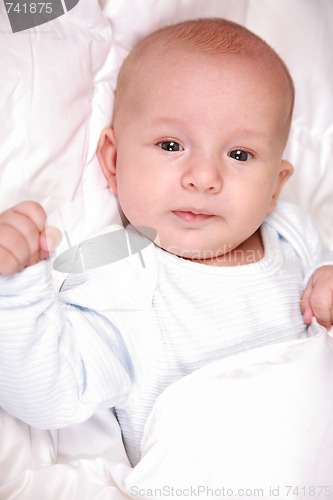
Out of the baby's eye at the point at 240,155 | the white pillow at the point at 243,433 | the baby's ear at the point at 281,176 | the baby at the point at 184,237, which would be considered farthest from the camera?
the baby's ear at the point at 281,176

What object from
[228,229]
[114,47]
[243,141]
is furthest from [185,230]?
[114,47]

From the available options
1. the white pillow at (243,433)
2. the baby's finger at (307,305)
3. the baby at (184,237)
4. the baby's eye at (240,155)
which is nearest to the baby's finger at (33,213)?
the baby at (184,237)

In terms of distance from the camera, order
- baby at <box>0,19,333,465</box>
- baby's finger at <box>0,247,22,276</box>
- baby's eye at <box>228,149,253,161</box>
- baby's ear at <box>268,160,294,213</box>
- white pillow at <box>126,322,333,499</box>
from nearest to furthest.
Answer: baby's finger at <box>0,247,22,276</box>, white pillow at <box>126,322,333,499</box>, baby at <box>0,19,333,465</box>, baby's eye at <box>228,149,253,161</box>, baby's ear at <box>268,160,294,213</box>

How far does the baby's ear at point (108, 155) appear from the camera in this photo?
1106mm

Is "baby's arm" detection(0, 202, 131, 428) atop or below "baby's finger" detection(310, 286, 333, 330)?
atop

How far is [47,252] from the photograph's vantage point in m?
0.71

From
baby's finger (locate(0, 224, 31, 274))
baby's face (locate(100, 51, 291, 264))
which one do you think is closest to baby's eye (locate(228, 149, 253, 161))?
baby's face (locate(100, 51, 291, 264))

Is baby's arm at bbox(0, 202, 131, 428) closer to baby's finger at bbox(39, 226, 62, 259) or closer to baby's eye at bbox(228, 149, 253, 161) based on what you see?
baby's finger at bbox(39, 226, 62, 259)

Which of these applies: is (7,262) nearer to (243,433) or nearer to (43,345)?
(43,345)

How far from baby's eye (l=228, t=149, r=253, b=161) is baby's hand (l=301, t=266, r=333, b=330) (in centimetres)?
28

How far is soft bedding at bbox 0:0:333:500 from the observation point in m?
0.81

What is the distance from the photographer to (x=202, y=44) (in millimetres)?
1040

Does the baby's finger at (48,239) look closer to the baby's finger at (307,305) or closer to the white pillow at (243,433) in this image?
the white pillow at (243,433)

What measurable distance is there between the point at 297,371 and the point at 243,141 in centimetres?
40
